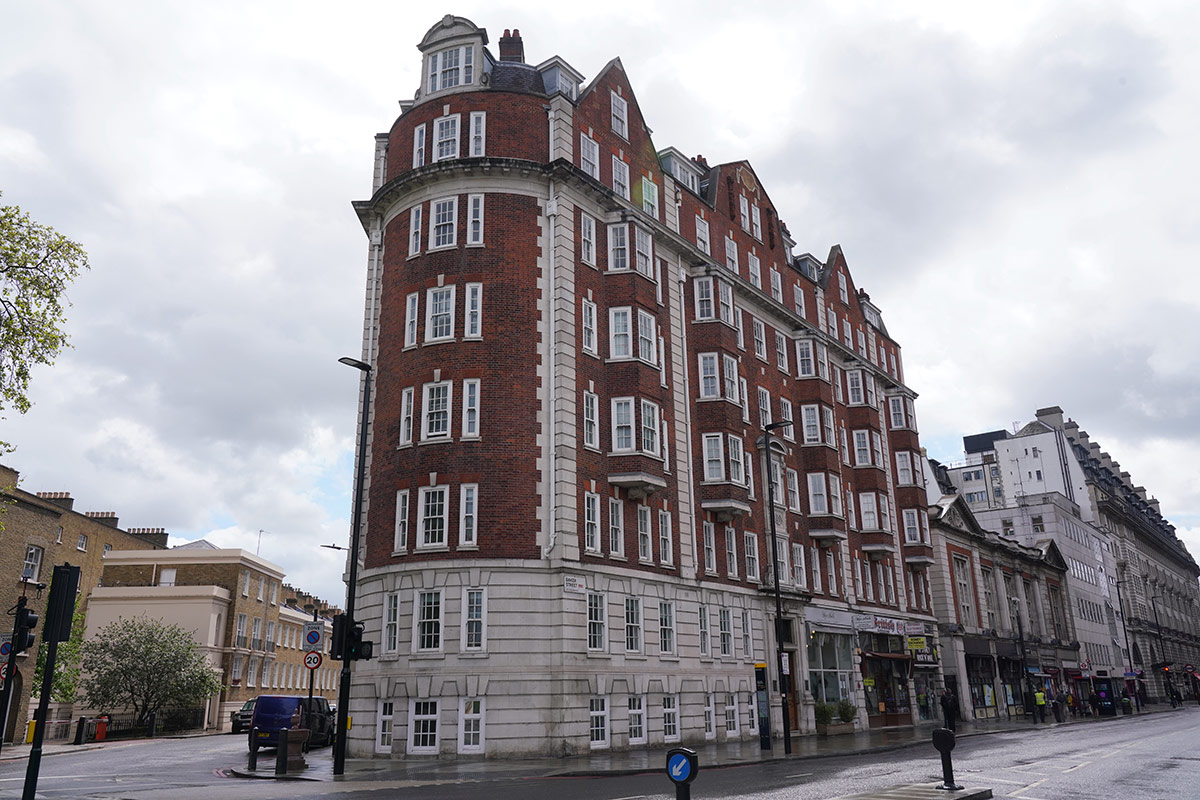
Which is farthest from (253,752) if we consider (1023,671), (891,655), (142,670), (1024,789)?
(1023,671)

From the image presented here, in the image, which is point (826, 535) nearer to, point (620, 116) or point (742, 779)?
point (620, 116)

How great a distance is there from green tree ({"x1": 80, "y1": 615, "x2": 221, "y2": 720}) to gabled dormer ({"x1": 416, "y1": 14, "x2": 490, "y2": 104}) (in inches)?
1324

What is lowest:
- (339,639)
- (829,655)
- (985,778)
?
(985,778)

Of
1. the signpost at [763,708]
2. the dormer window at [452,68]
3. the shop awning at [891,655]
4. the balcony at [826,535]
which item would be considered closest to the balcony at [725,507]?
the balcony at [826,535]

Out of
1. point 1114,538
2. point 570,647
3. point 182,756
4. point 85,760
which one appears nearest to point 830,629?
point 570,647

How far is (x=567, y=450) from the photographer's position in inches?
1190

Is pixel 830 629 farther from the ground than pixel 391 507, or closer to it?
closer to it

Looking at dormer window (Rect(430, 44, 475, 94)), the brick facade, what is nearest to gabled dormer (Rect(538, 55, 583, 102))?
dormer window (Rect(430, 44, 475, 94))

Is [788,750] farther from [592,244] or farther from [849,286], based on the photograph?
[849,286]

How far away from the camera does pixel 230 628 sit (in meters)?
59.4

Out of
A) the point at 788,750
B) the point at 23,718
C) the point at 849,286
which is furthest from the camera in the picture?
the point at 849,286

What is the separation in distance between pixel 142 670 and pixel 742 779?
39972 millimetres

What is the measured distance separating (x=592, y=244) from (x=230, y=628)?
40485 mm

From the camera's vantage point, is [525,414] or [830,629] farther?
[830,629]
